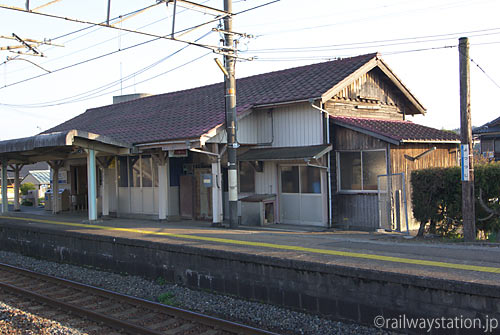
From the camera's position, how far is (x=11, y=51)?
14.5 metres

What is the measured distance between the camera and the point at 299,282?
27.7 feet

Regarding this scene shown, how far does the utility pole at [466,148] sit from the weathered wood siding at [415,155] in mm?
2785

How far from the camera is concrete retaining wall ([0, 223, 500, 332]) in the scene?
6.67 m

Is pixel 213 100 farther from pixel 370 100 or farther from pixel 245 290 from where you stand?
pixel 245 290

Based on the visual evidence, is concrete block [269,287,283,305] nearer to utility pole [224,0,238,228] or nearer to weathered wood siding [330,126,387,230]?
utility pole [224,0,238,228]

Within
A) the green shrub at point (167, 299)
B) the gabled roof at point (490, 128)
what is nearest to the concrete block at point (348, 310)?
the green shrub at point (167, 299)

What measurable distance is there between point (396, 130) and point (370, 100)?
2.34 meters

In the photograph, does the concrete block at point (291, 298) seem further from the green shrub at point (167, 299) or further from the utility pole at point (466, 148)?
the utility pole at point (466, 148)

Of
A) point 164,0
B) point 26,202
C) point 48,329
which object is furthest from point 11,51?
point 26,202

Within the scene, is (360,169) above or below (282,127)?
below

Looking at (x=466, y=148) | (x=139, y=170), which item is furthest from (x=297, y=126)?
(x=139, y=170)

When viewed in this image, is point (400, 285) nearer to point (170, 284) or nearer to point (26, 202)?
point (170, 284)

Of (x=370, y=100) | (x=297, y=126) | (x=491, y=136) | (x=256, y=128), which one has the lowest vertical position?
(x=297, y=126)

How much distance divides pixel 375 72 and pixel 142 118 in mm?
10384
